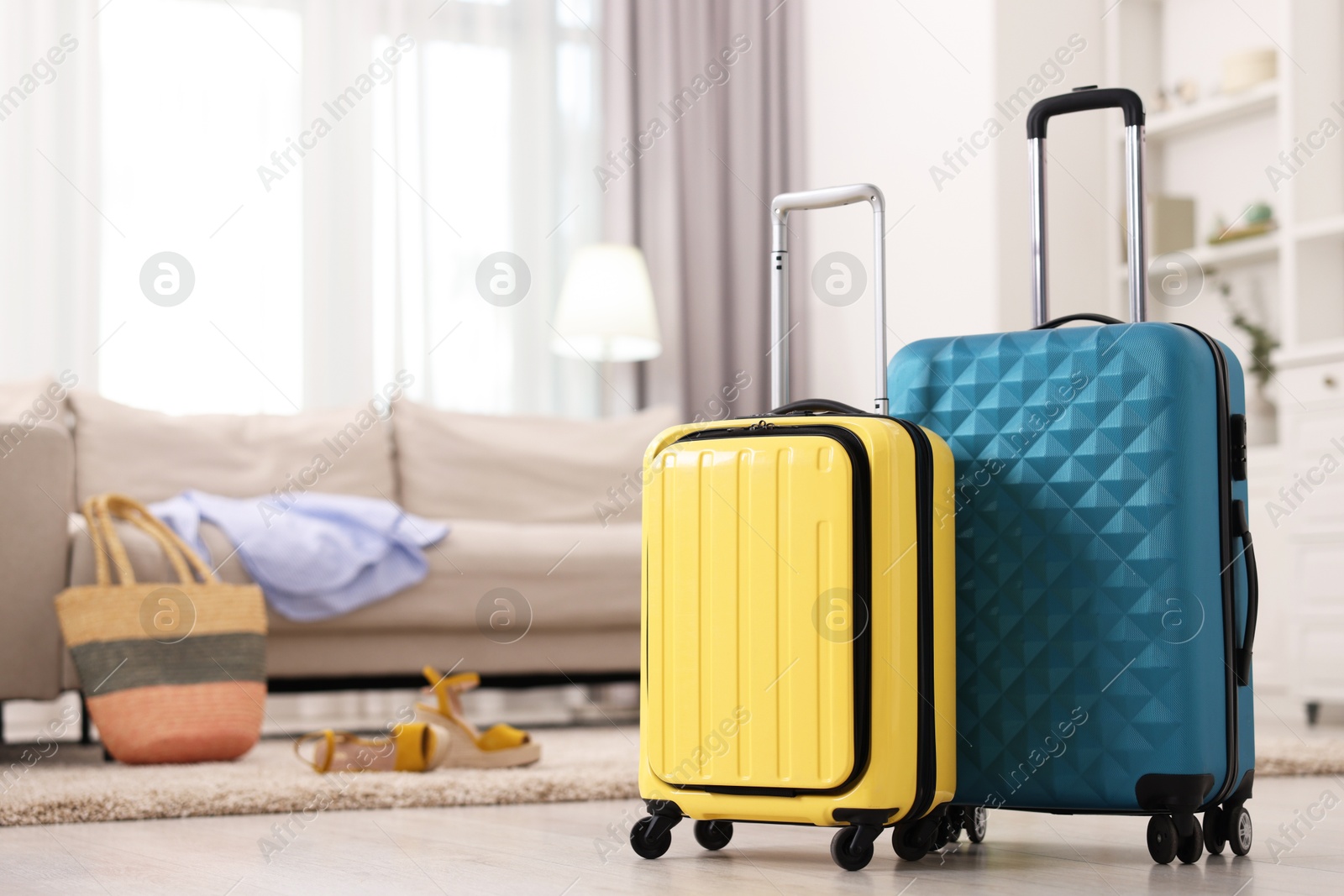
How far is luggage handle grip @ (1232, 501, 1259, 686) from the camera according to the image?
1124 millimetres

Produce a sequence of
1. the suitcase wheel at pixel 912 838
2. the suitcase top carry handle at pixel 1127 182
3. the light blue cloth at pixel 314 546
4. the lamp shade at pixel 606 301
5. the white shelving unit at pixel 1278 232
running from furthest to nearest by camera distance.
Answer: the lamp shade at pixel 606 301
the white shelving unit at pixel 1278 232
the light blue cloth at pixel 314 546
the suitcase top carry handle at pixel 1127 182
the suitcase wheel at pixel 912 838

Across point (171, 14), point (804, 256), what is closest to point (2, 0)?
point (171, 14)

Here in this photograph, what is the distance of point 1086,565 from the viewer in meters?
1.14

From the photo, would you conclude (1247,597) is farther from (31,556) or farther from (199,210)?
(199,210)

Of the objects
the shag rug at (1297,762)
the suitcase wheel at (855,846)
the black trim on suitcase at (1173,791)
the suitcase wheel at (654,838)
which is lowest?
the shag rug at (1297,762)

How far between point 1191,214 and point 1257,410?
566 mm

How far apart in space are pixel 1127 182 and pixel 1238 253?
240 centimetres

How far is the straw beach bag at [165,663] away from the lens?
197 cm

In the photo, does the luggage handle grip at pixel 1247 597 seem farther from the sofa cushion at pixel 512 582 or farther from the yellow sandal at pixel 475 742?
the sofa cushion at pixel 512 582

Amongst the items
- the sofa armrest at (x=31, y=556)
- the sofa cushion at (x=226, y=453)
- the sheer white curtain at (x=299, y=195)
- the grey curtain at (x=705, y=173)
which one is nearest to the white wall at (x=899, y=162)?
the grey curtain at (x=705, y=173)

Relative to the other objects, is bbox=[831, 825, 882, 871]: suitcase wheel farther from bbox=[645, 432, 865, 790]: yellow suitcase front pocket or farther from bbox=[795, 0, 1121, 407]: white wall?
bbox=[795, 0, 1121, 407]: white wall

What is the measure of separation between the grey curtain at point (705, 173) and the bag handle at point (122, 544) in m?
2.00

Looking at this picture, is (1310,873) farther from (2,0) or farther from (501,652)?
(2,0)

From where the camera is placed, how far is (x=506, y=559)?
8.90 ft
